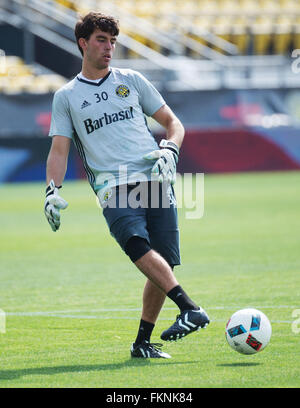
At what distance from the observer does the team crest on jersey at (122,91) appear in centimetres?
657

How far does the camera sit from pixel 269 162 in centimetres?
2738

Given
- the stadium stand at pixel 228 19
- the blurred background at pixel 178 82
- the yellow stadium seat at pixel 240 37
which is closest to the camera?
the blurred background at pixel 178 82

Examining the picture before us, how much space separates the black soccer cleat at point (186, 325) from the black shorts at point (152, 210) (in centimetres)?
60

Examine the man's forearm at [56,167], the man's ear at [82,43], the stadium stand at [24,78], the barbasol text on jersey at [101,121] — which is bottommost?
the man's forearm at [56,167]

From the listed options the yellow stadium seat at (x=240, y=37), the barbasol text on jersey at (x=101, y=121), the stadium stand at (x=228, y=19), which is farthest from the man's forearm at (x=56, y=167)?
the yellow stadium seat at (x=240, y=37)

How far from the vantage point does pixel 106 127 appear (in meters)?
6.47

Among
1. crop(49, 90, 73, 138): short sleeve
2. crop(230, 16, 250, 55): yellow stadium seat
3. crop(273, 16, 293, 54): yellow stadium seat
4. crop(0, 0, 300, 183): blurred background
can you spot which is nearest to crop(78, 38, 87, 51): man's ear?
crop(49, 90, 73, 138): short sleeve

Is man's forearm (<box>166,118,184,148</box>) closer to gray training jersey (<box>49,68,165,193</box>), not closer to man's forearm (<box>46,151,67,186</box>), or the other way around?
gray training jersey (<box>49,68,165,193</box>)

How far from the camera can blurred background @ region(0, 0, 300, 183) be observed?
2619 cm

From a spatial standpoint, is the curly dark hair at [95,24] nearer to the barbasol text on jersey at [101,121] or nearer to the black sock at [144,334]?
the barbasol text on jersey at [101,121]

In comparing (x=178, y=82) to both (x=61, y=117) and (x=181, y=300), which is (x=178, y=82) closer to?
(x=61, y=117)

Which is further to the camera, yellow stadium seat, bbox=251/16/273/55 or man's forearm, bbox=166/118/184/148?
yellow stadium seat, bbox=251/16/273/55

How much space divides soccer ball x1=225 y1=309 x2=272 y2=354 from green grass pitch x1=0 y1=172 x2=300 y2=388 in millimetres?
84

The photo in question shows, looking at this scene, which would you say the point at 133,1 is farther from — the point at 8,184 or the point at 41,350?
the point at 41,350
